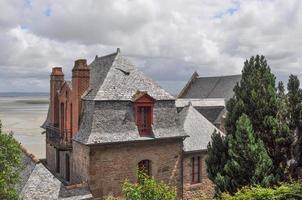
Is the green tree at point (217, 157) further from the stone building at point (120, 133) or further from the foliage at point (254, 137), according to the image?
the stone building at point (120, 133)

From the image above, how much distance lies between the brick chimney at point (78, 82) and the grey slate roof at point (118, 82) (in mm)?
562

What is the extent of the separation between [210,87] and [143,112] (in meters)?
30.0

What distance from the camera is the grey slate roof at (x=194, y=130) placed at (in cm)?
2367

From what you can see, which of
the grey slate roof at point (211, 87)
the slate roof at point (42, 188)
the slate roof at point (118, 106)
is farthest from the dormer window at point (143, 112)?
the grey slate roof at point (211, 87)

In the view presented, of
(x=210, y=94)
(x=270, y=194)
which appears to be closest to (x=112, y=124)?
(x=270, y=194)

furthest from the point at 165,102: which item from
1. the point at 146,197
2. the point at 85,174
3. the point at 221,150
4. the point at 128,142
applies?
the point at 146,197

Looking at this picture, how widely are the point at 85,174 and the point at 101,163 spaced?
1.28 m

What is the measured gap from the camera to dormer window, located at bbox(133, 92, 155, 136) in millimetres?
20903

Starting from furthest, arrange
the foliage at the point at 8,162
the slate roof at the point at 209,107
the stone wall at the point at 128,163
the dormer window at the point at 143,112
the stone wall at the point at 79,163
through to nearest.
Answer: the slate roof at the point at 209,107, the dormer window at the point at 143,112, the stone wall at the point at 79,163, the stone wall at the point at 128,163, the foliage at the point at 8,162

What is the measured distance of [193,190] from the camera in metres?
23.4

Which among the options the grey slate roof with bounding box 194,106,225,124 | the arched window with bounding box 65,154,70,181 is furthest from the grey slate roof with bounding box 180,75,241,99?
the arched window with bounding box 65,154,70,181

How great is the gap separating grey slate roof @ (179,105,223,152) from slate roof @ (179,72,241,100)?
19861 mm

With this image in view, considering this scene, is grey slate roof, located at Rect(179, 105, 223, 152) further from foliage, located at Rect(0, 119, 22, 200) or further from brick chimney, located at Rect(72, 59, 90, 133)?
foliage, located at Rect(0, 119, 22, 200)

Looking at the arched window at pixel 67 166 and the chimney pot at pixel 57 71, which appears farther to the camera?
the chimney pot at pixel 57 71
